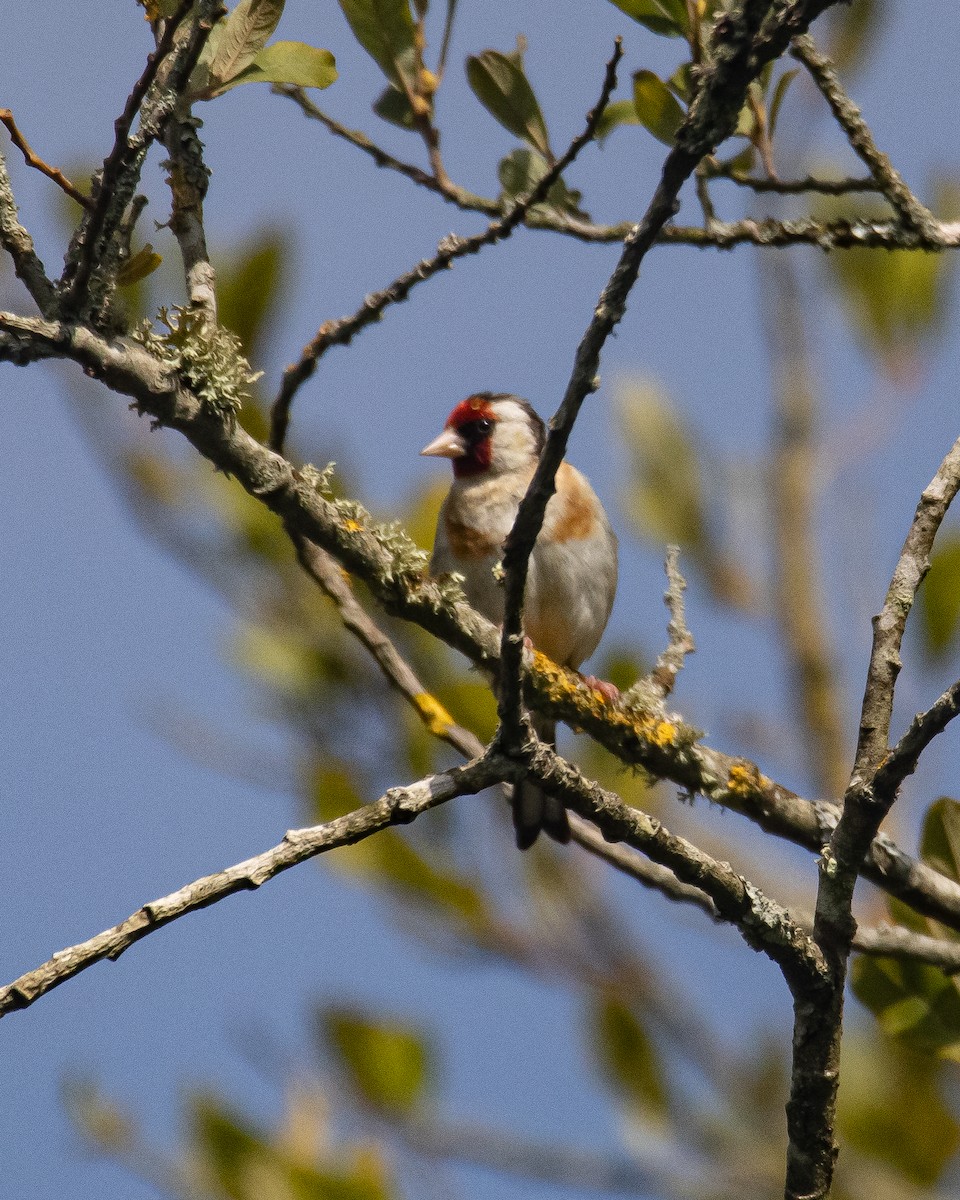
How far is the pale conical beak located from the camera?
481 cm

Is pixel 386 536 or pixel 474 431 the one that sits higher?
pixel 474 431

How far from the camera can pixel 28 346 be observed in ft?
6.63

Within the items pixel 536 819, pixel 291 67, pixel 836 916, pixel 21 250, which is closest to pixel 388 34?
pixel 291 67

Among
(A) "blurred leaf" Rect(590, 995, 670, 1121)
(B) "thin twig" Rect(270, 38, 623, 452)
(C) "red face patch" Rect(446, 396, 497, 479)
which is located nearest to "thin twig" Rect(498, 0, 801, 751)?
(B) "thin twig" Rect(270, 38, 623, 452)

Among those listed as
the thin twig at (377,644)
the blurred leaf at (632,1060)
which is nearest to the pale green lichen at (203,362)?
the thin twig at (377,644)

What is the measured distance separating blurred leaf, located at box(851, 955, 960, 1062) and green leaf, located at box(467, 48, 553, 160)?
1772mm

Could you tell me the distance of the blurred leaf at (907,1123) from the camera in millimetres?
3789

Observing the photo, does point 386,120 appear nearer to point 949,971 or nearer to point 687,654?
point 687,654

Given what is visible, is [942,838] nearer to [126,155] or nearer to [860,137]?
[860,137]

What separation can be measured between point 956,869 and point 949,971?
209mm

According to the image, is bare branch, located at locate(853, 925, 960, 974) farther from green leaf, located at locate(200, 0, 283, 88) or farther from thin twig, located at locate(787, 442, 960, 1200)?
Answer: green leaf, located at locate(200, 0, 283, 88)

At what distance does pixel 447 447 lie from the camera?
15.9ft

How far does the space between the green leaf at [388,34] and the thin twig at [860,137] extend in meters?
0.77

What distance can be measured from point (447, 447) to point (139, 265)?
2.70 meters
